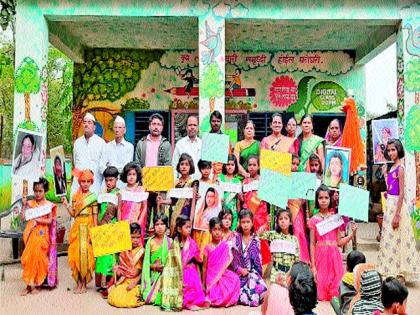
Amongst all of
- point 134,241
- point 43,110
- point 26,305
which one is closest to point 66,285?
point 26,305

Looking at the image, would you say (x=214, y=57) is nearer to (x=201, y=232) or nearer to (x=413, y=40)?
(x=413, y=40)

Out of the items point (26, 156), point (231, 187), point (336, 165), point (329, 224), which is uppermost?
point (26, 156)

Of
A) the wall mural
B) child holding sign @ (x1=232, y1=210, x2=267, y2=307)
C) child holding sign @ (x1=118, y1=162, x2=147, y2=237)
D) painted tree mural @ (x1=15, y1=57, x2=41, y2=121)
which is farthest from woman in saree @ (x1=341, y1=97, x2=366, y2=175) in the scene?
painted tree mural @ (x1=15, y1=57, x2=41, y2=121)

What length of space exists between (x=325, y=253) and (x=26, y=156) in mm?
3206

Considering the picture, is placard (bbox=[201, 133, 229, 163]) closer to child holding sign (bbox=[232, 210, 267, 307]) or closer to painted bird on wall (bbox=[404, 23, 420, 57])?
child holding sign (bbox=[232, 210, 267, 307])

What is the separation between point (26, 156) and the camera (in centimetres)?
561

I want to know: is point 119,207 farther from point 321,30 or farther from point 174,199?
point 321,30

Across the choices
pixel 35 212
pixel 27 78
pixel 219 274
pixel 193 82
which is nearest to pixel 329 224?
pixel 219 274

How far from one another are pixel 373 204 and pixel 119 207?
7.98 metres

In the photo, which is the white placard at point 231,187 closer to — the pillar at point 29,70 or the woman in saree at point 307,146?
the woman in saree at point 307,146

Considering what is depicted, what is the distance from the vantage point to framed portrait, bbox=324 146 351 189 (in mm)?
5562

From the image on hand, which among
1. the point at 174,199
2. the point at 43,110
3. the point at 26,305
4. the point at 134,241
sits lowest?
the point at 26,305

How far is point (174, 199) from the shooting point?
18.4 ft

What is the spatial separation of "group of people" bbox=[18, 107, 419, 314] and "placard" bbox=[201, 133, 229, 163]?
14 centimetres
